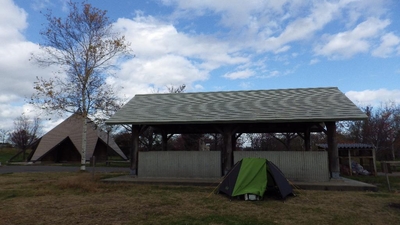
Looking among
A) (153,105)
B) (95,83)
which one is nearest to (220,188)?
(153,105)

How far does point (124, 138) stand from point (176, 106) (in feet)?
88.7

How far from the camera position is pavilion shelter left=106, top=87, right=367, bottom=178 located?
488 inches

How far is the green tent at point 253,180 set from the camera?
9008 mm

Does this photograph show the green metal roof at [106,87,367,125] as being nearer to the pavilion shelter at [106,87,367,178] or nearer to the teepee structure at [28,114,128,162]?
the pavilion shelter at [106,87,367,178]

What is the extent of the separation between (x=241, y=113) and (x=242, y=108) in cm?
71

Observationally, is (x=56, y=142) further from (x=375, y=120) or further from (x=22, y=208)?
(x=375, y=120)

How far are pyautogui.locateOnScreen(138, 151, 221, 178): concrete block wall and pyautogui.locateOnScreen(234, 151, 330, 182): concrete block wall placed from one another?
87.0 inches

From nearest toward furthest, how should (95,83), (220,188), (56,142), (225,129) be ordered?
(220,188) < (225,129) < (95,83) < (56,142)

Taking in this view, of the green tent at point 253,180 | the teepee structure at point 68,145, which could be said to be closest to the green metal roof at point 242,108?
the green tent at point 253,180

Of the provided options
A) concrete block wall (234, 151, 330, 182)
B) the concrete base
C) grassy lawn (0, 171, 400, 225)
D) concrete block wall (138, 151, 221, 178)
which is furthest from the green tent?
concrete block wall (138, 151, 221, 178)

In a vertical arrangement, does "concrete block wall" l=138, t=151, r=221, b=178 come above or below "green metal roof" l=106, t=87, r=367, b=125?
below

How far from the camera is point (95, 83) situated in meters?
21.4

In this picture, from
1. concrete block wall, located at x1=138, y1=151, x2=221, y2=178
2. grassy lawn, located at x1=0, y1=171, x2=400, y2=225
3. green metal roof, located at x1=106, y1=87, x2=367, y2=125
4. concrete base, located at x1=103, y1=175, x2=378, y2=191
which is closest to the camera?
grassy lawn, located at x1=0, y1=171, x2=400, y2=225

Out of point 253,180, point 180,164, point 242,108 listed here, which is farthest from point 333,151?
point 180,164
